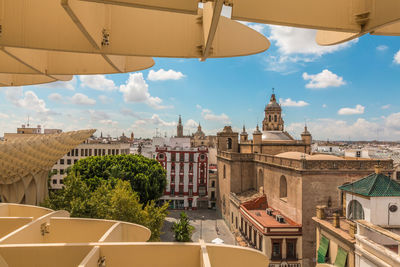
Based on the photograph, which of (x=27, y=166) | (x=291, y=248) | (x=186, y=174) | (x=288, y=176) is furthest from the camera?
(x=186, y=174)

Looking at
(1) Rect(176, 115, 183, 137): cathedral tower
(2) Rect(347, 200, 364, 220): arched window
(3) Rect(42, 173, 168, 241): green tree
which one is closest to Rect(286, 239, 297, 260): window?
(2) Rect(347, 200, 364, 220): arched window

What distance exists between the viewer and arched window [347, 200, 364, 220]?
16078 millimetres

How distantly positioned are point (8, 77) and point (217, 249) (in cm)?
1007

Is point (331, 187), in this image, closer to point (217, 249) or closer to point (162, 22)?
point (217, 249)

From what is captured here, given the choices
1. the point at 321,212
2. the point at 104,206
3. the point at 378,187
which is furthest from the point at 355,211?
the point at 104,206

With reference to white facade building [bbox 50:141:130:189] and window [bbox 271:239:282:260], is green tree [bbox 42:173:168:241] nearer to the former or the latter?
window [bbox 271:239:282:260]

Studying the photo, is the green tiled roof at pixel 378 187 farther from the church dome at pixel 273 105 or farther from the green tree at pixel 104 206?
the church dome at pixel 273 105

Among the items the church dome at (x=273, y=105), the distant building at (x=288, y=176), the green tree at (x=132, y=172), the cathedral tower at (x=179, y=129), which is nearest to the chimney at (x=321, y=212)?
the distant building at (x=288, y=176)

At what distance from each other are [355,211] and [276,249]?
851cm

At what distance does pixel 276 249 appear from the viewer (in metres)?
22.6

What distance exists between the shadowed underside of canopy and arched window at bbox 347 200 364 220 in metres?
21.8

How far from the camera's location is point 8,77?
999cm

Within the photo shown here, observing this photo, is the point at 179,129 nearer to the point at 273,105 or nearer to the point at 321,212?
the point at 273,105

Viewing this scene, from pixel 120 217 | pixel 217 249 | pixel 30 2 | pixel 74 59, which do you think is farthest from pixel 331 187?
pixel 30 2
